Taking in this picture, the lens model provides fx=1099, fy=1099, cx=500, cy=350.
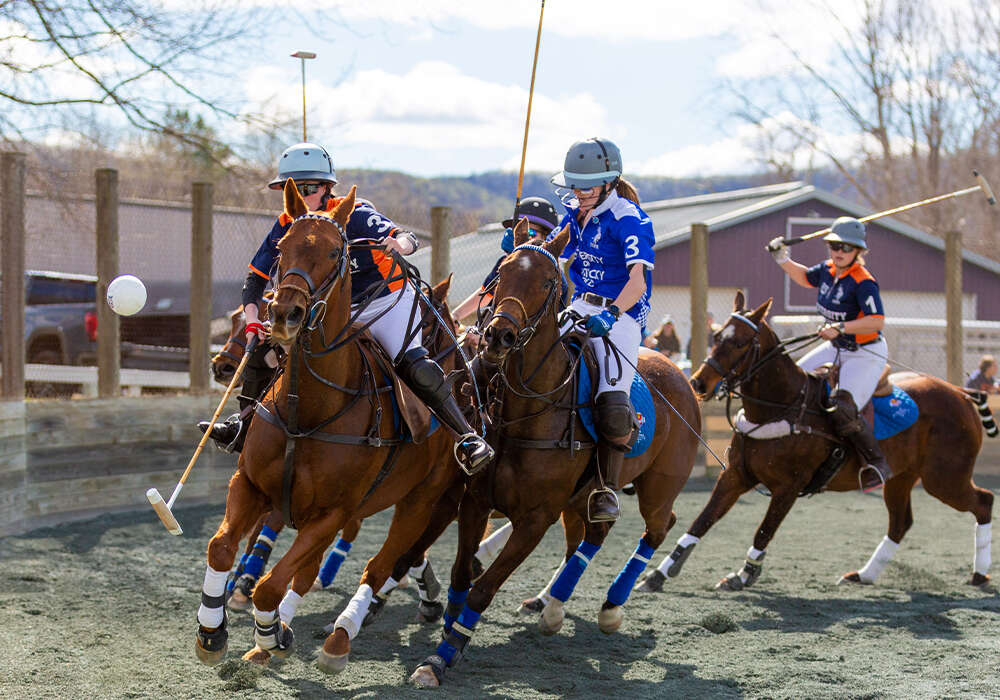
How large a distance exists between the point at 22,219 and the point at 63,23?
7.41 feet

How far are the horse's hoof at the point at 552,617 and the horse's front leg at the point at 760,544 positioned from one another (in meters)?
2.07

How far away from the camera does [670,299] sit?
21781 millimetres

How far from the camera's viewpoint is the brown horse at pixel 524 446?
560 cm

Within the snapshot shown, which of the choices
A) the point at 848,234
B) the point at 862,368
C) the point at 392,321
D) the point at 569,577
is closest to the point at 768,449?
the point at 862,368

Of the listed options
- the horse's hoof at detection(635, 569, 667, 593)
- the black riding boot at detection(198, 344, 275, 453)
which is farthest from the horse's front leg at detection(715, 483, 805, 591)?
the black riding boot at detection(198, 344, 275, 453)

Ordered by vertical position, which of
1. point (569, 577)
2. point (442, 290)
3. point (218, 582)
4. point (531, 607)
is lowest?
point (531, 607)

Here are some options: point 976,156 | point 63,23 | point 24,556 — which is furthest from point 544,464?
point 976,156

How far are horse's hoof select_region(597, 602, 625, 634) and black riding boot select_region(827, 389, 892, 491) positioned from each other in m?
2.68

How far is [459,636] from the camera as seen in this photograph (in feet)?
18.8

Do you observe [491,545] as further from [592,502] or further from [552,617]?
[592,502]

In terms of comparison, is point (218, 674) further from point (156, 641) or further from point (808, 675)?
point (808, 675)

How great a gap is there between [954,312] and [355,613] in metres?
11.1

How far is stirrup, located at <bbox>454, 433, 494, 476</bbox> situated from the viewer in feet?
17.9

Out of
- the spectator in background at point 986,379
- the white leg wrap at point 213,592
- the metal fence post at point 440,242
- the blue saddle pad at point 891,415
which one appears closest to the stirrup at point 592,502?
the white leg wrap at point 213,592
